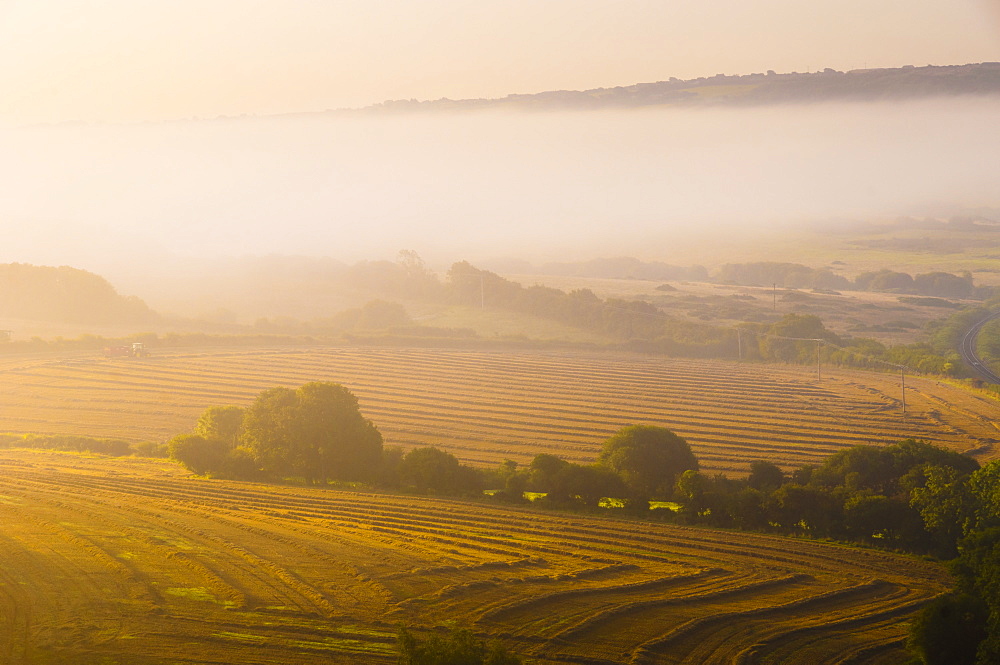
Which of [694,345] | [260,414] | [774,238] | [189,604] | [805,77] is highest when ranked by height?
[805,77]

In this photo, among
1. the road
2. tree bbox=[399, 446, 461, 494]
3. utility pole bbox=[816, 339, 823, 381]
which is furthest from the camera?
utility pole bbox=[816, 339, 823, 381]

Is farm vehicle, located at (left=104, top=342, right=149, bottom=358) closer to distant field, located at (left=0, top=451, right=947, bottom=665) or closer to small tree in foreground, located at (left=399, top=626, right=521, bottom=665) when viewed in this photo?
distant field, located at (left=0, top=451, right=947, bottom=665)

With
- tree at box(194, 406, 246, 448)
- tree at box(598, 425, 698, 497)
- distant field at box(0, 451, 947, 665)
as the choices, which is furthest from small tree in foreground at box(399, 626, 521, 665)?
tree at box(194, 406, 246, 448)

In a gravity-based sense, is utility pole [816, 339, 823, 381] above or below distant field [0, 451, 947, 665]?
above

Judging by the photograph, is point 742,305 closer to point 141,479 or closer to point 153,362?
point 153,362

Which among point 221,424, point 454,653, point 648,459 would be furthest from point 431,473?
point 454,653

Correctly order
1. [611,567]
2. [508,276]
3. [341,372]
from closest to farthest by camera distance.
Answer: [611,567] → [341,372] → [508,276]

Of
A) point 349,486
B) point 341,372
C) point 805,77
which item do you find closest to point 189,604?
point 349,486
